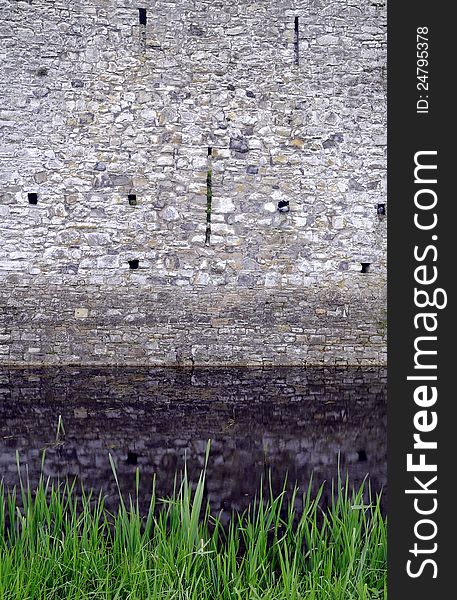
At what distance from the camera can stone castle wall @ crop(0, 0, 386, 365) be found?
Result: 26.6ft

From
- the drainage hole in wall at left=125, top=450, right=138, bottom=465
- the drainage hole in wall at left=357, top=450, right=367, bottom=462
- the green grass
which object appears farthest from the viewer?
the drainage hole in wall at left=357, top=450, right=367, bottom=462

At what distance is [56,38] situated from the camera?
8.10 metres

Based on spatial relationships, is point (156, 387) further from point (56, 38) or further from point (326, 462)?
point (56, 38)

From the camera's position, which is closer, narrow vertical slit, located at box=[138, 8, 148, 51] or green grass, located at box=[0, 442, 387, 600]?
green grass, located at box=[0, 442, 387, 600]

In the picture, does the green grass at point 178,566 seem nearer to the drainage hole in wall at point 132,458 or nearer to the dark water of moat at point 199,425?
the dark water of moat at point 199,425

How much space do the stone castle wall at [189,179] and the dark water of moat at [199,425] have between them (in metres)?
0.53

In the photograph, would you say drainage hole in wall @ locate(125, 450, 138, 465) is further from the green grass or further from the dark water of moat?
the green grass

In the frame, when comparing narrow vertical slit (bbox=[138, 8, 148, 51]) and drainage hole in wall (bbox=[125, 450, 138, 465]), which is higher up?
narrow vertical slit (bbox=[138, 8, 148, 51])

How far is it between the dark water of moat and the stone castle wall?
0.53 m

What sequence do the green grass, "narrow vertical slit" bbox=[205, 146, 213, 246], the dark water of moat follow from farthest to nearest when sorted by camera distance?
"narrow vertical slit" bbox=[205, 146, 213, 246] → the dark water of moat → the green grass

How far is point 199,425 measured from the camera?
5.84 metres

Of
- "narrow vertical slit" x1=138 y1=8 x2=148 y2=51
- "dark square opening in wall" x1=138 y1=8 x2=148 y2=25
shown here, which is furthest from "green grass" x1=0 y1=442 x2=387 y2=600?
"dark square opening in wall" x1=138 y1=8 x2=148 y2=25

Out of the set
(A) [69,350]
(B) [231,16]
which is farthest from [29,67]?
(A) [69,350]

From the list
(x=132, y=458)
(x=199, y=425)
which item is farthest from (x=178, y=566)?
(x=199, y=425)
